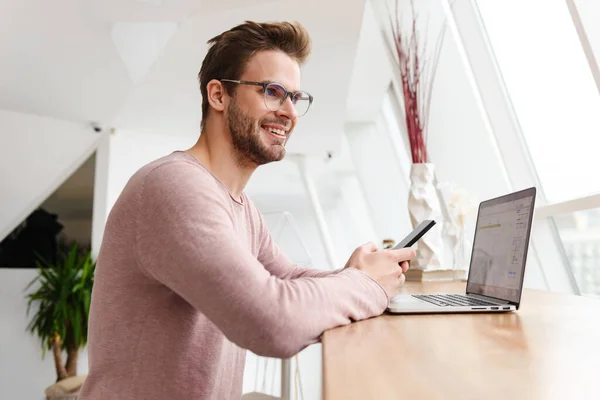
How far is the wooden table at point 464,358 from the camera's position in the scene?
24.6 inches

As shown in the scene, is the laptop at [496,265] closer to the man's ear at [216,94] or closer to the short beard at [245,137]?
the short beard at [245,137]

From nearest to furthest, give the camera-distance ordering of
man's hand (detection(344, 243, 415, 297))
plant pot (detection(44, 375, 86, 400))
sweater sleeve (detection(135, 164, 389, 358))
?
sweater sleeve (detection(135, 164, 389, 358)) → man's hand (detection(344, 243, 415, 297)) → plant pot (detection(44, 375, 86, 400))

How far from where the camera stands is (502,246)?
152 centimetres

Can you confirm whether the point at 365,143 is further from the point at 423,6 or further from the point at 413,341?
the point at 413,341

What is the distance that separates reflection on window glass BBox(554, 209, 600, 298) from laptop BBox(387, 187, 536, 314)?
1.08 meters

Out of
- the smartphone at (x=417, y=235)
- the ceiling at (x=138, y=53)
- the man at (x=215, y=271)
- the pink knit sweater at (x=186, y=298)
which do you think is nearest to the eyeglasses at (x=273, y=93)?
the man at (x=215, y=271)

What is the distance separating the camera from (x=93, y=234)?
5.42 meters

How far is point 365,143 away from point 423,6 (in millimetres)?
3241

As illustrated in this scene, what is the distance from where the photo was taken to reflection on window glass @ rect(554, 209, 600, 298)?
2639 millimetres

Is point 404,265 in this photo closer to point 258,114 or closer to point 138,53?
point 258,114

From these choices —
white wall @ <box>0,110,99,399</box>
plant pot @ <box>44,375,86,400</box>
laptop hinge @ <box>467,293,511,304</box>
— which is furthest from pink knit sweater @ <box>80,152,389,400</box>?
white wall @ <box>0,110,99,399</box>

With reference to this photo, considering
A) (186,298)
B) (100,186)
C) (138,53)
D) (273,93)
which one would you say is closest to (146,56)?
(138,53)

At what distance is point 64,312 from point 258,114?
13.0 feet

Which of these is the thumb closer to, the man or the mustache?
the man
